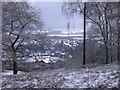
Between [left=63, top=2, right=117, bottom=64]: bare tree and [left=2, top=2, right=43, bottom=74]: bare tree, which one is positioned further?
[left=63, top=2, right=117, bottom=64]: bare tree

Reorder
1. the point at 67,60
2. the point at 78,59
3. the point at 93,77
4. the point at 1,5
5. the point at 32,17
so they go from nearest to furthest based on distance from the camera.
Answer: the point at 93,77 → the point at 1,5 → the point at 32,17 → the point at 67,60 → the point at 78,59

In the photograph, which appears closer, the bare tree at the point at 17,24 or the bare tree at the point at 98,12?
the bare tree at the point at 17,24

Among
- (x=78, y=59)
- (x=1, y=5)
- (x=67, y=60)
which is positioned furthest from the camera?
(x=78, y=59)

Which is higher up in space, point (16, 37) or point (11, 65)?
point (16, 37)

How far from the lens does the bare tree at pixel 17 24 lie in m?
18.6

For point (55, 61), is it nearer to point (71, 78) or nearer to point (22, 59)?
point (22, 59)

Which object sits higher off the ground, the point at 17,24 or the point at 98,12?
the point at 98,12

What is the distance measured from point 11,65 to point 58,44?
4.07 metres

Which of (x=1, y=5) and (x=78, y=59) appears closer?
(x=1, y=5)

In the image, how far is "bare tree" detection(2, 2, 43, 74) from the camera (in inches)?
734

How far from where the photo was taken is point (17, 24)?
19.9 m

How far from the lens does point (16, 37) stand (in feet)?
65.9

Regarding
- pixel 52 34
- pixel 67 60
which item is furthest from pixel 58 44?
pixel 67 60

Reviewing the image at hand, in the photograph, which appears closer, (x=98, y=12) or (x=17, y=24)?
(x=17, y=24)
